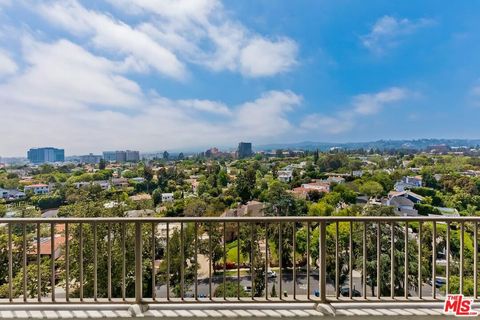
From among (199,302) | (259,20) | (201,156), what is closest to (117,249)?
(199,302)

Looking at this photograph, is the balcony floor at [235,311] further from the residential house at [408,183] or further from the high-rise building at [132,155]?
the high-rise building at [132,155]

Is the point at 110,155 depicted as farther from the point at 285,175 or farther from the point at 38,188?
the point at 285,175

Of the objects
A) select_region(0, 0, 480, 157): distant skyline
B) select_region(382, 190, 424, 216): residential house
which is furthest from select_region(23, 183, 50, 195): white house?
select_region(382, 190, 424, 216): residential house

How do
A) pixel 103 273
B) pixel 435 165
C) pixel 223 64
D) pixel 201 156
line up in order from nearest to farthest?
pixel 103 273 < pixel 435 165 < pixel 223 64 < pixel 201 156

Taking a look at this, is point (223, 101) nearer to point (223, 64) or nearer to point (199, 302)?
point (223, 64)

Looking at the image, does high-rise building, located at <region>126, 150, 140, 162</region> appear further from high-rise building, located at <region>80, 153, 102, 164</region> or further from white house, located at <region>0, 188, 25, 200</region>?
white house, located at <region>0, 188, 25, 200</region>

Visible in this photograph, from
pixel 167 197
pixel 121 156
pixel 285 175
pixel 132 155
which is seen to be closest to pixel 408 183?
pixel 285 175
